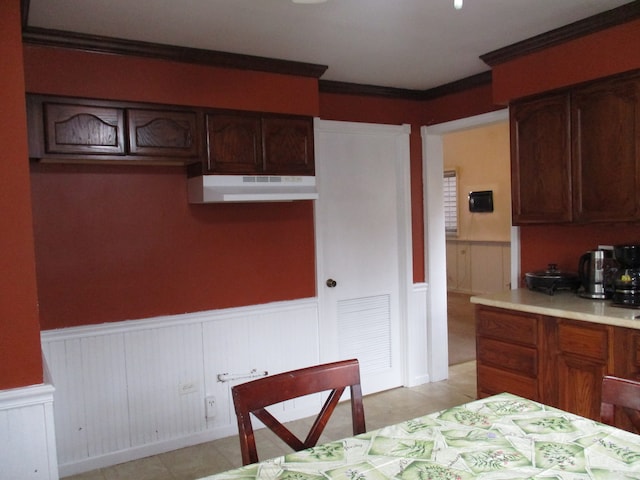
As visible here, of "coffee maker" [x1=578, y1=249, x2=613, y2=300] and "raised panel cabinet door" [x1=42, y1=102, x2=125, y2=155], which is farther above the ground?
"raised panel cabinet door" [x1=42, y1=102, x2=125, y2=155]

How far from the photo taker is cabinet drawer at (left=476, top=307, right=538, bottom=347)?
2.91 metres

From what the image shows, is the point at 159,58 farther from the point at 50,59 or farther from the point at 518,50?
the point at 518,50

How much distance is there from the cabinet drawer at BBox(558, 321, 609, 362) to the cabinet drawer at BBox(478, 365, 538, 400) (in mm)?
328

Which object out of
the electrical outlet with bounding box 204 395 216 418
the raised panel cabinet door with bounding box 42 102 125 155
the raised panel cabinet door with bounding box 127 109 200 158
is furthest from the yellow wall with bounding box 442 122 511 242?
the raised panel cabinet door with bounding box 42 102 125 155

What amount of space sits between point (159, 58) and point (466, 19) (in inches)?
69.6

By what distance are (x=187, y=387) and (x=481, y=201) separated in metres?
5.72

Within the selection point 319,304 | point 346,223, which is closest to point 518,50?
point 346,223

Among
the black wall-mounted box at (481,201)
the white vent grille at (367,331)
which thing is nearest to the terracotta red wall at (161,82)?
the white vent grille at (367,331)

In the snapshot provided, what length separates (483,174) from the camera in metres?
7.76

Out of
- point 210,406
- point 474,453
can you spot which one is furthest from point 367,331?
point 474,453

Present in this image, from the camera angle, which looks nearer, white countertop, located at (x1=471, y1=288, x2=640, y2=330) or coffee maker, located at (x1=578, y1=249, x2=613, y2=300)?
white countertop, located at (x1=471, y1=288, x2=640, y2=330)

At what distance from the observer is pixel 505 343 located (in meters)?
3.07

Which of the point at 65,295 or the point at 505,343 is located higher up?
the point at 65,295

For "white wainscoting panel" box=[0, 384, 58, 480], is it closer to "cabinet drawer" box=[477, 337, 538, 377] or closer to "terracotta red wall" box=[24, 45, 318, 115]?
"terracotta red wall" box=[24, 45, 318, 115]
